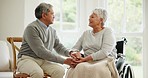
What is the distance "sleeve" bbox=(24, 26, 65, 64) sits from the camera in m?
2.86

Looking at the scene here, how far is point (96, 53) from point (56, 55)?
1.39 ft

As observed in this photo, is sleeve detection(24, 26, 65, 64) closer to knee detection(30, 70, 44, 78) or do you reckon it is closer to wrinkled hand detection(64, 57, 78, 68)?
wrinkled hand detection(64, 57, 78, 68)

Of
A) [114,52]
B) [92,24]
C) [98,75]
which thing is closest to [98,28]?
[92,24]

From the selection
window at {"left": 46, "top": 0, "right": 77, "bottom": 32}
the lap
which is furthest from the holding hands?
window at {"left": 46, "top": 0, "right": 77, "bottom": 32}

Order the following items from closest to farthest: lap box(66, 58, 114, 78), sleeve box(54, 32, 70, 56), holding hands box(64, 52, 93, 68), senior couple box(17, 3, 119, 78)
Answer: lap box(66, 58, 114, 78) < senior couple box(17, 3, 119, 78) < holding hands box(64, 52, 93, 68) < sleeve box(54, 32, 70, 56)

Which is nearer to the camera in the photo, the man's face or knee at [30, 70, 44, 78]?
knee at [30, 70, 44, 78]

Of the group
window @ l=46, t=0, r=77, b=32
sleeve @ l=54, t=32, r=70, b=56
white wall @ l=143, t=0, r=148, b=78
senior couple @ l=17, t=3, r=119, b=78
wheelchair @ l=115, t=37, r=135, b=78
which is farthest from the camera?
window @ l=46, t=0, r=77, b=32

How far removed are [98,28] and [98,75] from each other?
0.63 meters

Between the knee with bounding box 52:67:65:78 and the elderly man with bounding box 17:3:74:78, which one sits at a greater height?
the elderly man with bounding box 17:3:74:78

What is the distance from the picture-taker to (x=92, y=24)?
9.89 feet

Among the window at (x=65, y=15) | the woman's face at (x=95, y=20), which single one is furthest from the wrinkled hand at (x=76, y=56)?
the window at (x=65, y=15)

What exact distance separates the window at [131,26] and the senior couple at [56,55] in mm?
1301

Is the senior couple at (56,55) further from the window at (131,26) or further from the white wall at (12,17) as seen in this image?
the window at (131,26)

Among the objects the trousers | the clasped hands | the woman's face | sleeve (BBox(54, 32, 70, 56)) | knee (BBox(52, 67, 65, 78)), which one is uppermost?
the woman's face
